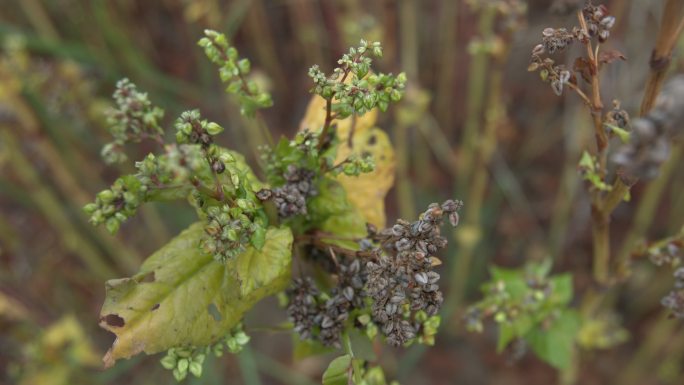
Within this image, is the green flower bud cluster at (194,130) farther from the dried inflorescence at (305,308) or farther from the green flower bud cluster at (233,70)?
the dried inflorescence at (305,308)

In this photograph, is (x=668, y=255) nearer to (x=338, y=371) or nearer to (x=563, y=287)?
(x=563, y=287)

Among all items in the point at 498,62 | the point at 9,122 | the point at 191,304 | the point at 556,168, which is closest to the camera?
the point at 191,304

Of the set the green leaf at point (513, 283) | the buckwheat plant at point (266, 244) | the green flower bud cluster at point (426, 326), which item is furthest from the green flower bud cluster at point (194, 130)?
the green leaf at point (513, 283)

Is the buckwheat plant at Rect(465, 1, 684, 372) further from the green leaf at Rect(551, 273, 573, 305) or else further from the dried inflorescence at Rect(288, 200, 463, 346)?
the dried inflorescence at Rect(288, 200, 463, 346)

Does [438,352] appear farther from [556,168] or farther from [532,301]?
[532,301]

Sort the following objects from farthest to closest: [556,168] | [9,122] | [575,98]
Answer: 1. [556,168]
2. [575,98]
3. [9,122]

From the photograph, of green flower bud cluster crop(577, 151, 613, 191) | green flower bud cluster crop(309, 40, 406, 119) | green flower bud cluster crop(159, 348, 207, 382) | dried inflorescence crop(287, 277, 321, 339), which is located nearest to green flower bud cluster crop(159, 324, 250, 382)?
green flower bud cluster crop(159, 348, 207, 382)

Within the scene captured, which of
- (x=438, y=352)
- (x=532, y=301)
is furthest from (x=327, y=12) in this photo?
(x=532, y=301)
